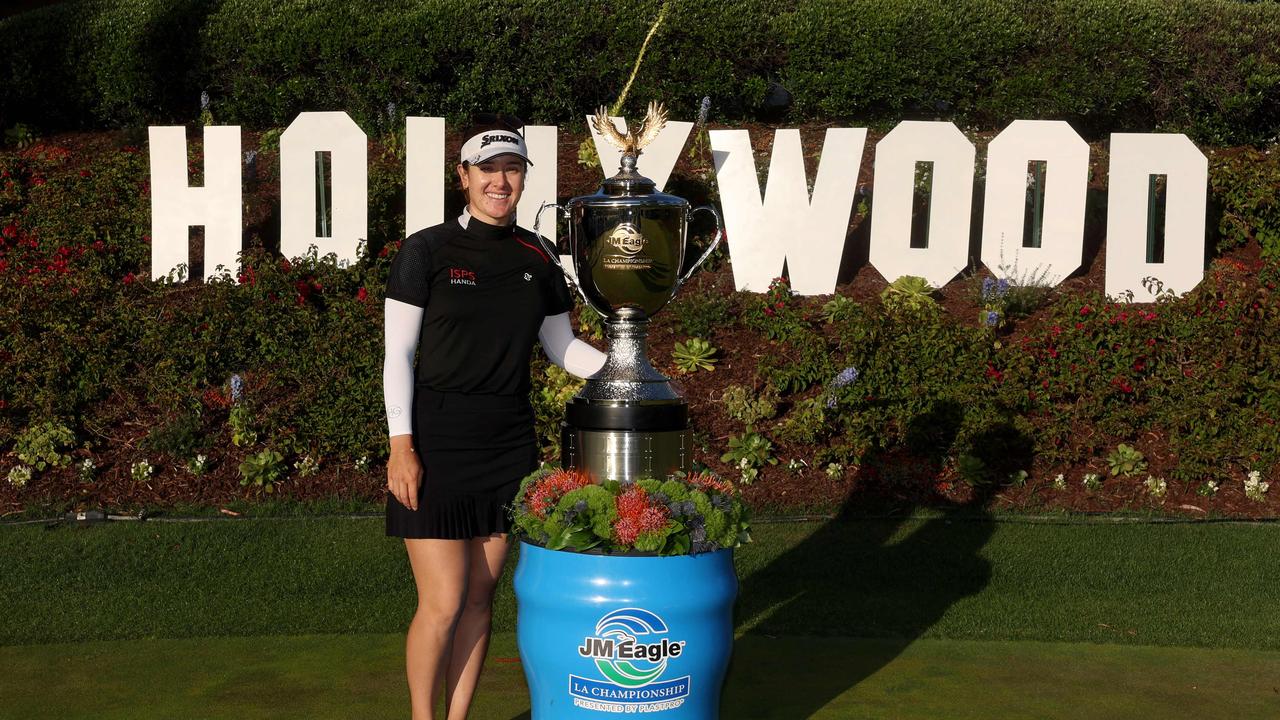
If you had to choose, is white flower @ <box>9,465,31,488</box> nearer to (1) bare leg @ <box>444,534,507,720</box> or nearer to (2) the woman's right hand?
(1) bare leg @ <box>444,534,507,720</box>

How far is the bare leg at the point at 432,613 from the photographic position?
4129mm

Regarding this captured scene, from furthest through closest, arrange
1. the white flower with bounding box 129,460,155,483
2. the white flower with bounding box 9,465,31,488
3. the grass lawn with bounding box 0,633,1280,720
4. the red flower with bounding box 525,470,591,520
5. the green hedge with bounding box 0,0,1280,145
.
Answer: the green hedge with bounding box 0,0,1280,145 < the white flower with bounding box 129,460,155,483 < the white flower with bounding box 9,465,31,488 < the grass lawn with bounding box 0,633,1280,720 < the red flower with bounding box 525,470,591,520

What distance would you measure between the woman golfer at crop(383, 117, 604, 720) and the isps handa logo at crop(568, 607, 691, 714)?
0.53 meters

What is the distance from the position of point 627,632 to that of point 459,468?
29.0 inches

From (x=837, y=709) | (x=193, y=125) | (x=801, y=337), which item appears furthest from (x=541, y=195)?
(x=837, y=709)

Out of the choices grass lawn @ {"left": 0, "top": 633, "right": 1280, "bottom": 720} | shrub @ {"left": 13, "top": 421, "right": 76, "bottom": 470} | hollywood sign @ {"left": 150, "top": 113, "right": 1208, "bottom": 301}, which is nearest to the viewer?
grass lawn @ {"left": 0, "top": 633, "right": 1280, "bottom": 720}

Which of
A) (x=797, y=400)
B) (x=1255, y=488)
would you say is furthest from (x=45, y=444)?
(x=1255, y=488)

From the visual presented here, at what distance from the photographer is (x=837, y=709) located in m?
4.98

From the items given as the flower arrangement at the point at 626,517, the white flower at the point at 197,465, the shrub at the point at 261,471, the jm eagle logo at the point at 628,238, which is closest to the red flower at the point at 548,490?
the flower arrangement at the point at 626,517

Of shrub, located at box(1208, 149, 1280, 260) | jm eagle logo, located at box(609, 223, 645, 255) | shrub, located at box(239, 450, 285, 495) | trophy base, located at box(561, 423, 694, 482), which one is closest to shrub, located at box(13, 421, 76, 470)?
shrub, located at box(239, 450, 285, 495)

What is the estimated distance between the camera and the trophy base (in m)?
4.15

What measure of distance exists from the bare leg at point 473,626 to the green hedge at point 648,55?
8655mm

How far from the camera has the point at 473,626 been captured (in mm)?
4320

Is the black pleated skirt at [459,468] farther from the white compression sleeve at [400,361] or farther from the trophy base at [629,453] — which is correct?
the trophy base at [629,453]
